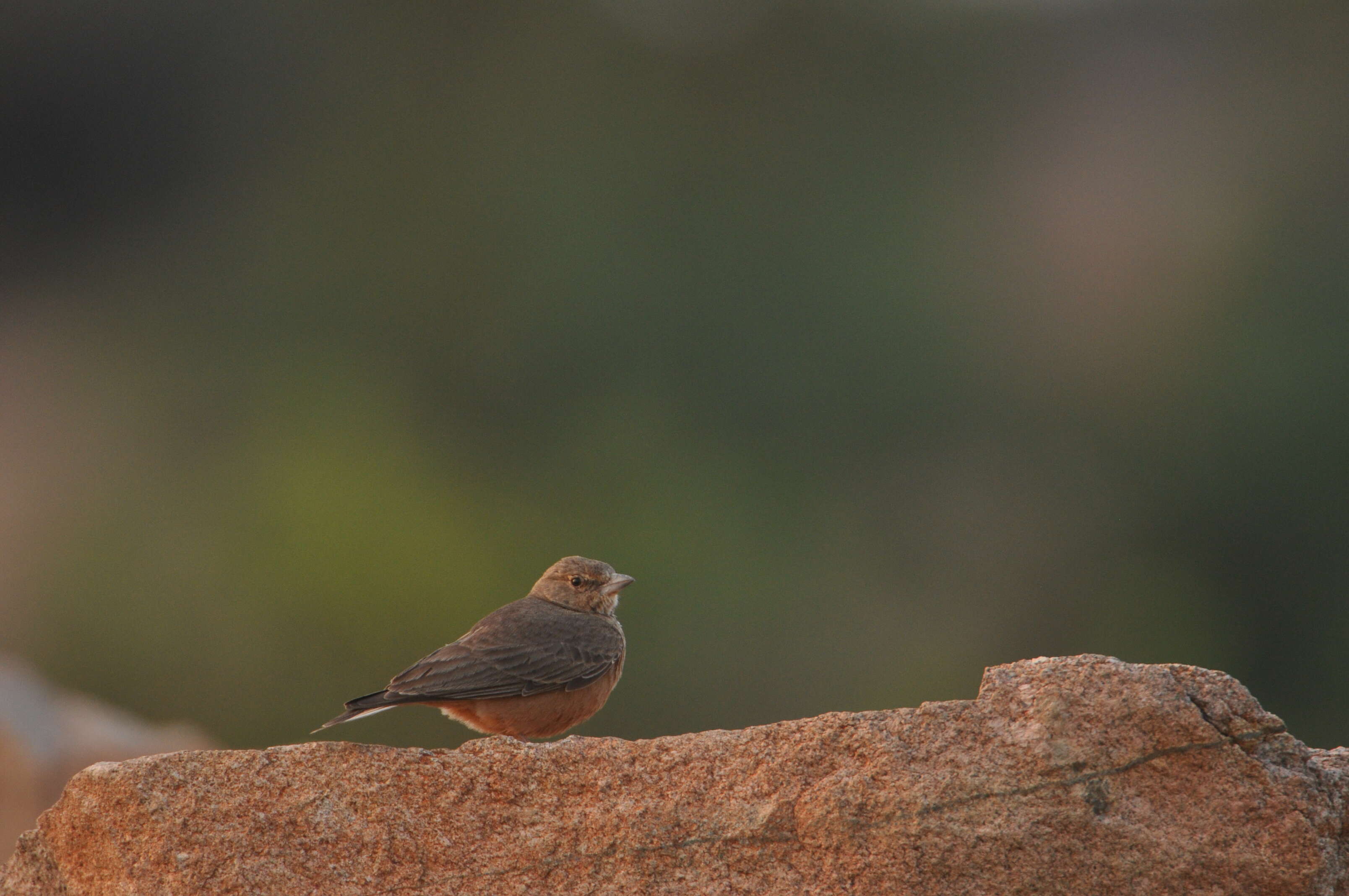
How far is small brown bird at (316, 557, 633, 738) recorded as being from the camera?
5.34 m

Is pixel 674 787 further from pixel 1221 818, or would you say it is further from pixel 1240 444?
pixel 1240 444

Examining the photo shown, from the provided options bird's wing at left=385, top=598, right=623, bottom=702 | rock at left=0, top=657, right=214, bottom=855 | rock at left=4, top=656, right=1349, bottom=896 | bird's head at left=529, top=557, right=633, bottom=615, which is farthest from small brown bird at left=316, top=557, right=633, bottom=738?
rock at left=0, top=657, right=214, bottom=855

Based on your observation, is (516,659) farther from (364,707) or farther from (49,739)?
(49,739)

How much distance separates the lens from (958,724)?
148 inches

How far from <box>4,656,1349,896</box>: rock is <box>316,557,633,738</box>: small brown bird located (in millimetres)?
1062

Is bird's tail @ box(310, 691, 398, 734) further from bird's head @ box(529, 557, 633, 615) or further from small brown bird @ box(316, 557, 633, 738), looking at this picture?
bird's head @ box(529, 557, 633, 615)

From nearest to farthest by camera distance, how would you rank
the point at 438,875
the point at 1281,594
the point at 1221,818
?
the point at 1221,818, the point at 438,875, the point at 1281,594

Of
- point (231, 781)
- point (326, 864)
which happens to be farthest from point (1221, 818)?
point (231, 781)

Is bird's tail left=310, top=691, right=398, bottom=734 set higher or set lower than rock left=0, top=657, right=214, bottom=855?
higher

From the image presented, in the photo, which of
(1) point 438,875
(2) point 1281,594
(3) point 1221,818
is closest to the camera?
(3) point 1221,818

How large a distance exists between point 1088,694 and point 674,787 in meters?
1.23

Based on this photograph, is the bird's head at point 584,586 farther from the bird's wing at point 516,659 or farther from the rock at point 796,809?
the rock at point 796,809

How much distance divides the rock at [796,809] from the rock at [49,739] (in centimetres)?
770

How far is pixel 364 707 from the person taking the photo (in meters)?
4.88
